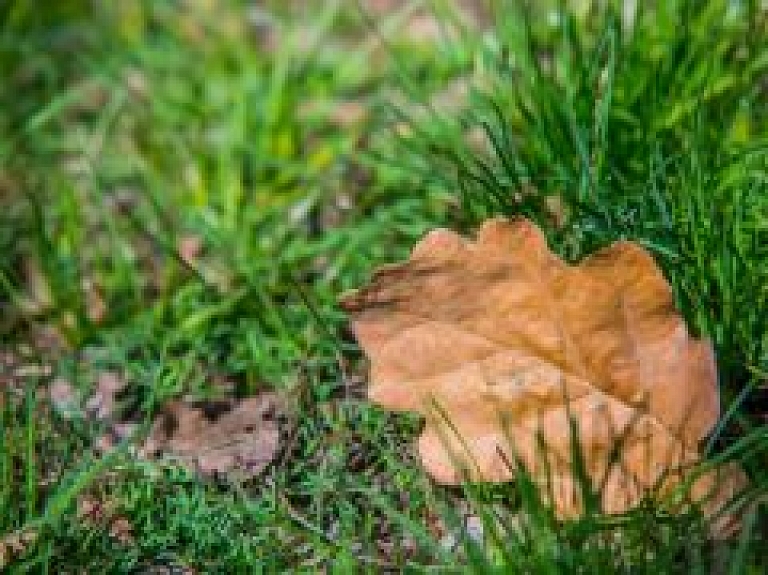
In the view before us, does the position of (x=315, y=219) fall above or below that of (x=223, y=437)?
above

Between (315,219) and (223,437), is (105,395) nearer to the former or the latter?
(223,437)

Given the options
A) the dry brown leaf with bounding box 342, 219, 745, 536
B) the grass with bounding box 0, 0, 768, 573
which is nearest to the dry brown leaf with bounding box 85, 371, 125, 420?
the grass with bounding box 0, 0, 768, 573

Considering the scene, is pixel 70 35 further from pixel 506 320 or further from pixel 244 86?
pixel 506 320

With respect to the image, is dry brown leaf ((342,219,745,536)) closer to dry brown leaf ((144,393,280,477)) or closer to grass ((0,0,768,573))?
grass ((0,0,768,573))

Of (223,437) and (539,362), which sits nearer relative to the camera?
(539,362)

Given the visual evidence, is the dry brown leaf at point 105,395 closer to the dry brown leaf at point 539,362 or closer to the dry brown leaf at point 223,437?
the dry brown leaf at point 223,437

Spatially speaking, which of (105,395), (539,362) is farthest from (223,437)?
(539,362)

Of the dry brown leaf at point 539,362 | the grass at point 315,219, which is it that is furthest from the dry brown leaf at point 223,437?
the dry brown leaf at point 539,362

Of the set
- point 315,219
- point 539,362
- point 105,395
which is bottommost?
point 539,362
